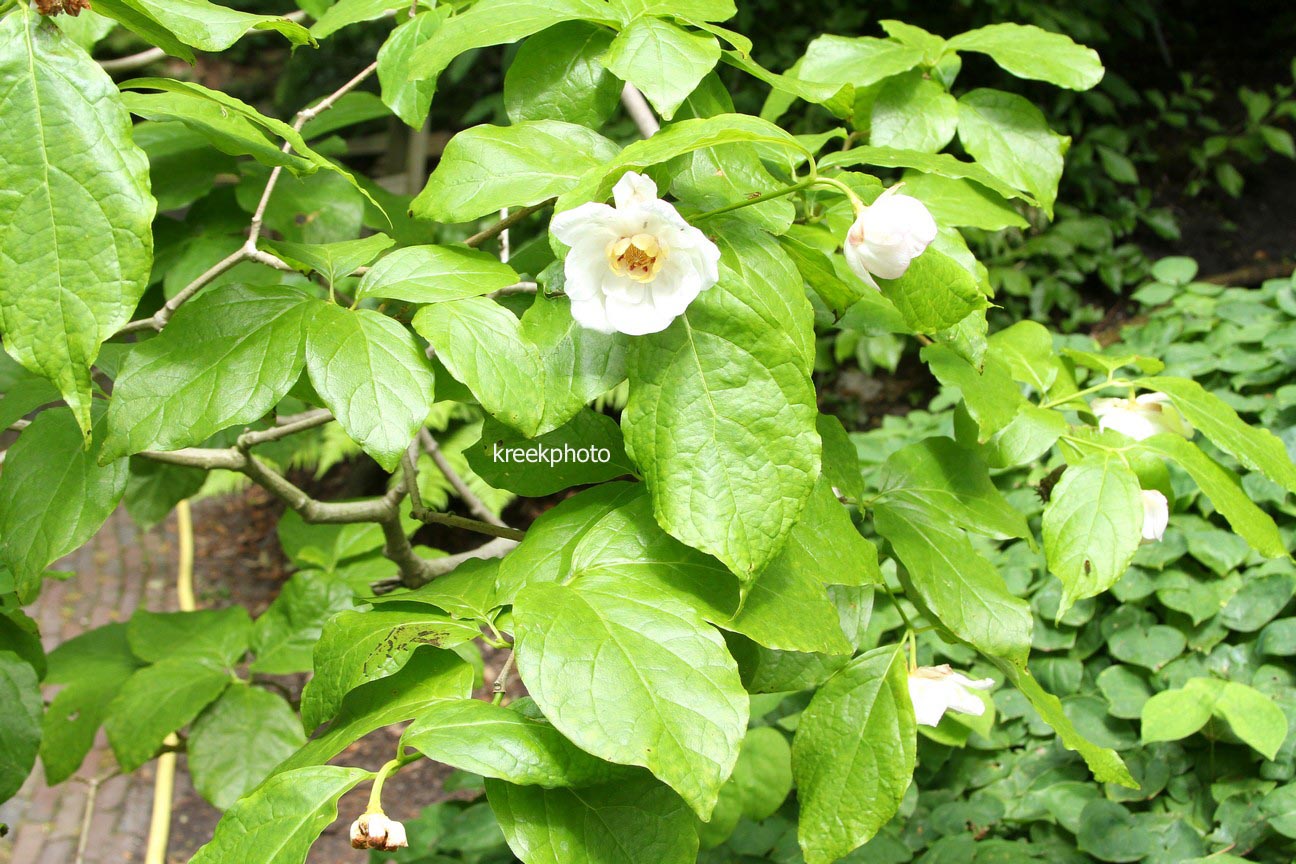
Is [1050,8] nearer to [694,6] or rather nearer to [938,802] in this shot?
[938,802]

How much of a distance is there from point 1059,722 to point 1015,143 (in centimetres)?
59

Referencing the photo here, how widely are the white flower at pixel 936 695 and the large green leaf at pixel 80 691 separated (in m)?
1.25

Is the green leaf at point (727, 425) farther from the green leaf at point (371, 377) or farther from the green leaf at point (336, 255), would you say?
the green leaf at point (336, 255)

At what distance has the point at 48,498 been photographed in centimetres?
96

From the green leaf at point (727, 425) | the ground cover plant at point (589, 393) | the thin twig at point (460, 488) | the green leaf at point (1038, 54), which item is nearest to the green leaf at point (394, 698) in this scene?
the ground cover plant at point (589, 393)

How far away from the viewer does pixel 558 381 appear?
2.56 feet

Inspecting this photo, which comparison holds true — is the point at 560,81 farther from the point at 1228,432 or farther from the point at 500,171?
the point at 1228,432

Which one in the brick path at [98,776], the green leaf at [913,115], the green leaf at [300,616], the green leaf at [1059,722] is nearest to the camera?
the green leaf at [1059,722]

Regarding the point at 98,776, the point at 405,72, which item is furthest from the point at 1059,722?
the point at 98,776

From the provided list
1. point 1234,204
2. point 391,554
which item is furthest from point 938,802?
point 1234,204

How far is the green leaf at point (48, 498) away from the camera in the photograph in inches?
37.3

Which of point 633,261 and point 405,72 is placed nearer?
point 633,261

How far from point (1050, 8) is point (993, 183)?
413 cm

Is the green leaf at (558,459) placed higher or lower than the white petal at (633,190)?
lower
